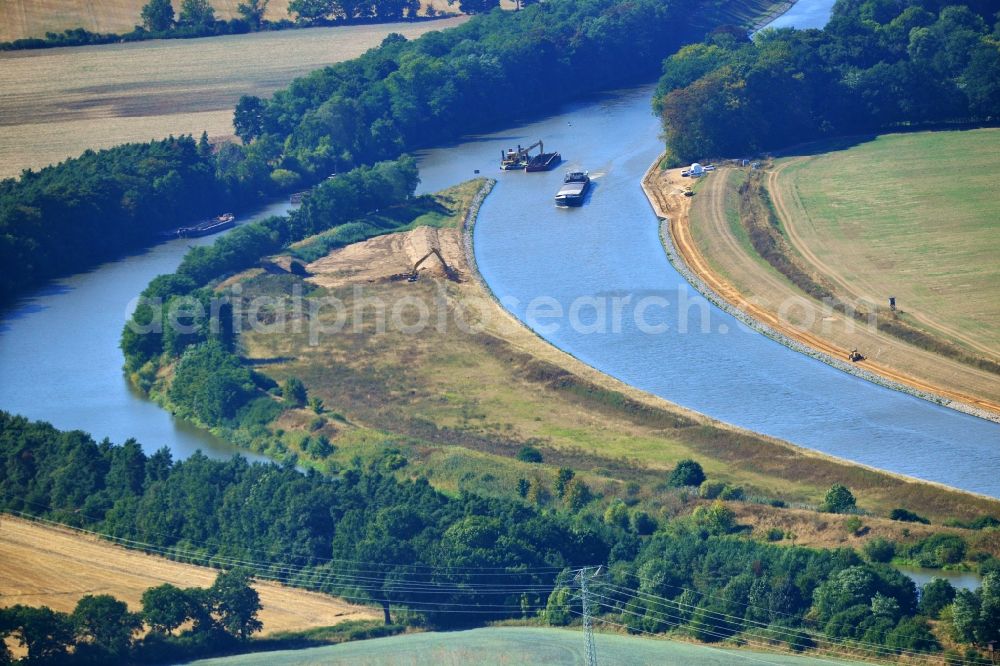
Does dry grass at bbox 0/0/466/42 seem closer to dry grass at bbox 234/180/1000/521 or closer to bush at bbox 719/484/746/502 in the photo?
dry grass at bbox 234/180/1000/521

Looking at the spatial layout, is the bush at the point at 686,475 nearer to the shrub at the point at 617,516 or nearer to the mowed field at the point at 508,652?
the shrub at the point at 617,516

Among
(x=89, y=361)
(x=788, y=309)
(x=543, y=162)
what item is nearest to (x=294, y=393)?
(x=89, y=361)

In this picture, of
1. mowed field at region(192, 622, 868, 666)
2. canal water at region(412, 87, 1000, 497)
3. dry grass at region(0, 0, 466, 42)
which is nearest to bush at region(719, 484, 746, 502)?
canal water at region(412, 87, 1000, 497)

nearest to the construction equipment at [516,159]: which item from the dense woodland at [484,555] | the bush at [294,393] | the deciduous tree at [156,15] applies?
the deciduous tree at [156,15]

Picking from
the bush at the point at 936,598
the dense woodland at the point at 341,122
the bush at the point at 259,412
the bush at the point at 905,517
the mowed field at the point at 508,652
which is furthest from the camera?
the dense woodland at the point at 341,122

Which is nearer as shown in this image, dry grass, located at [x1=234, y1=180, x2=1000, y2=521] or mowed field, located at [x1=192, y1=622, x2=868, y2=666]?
mowed field, located at [x1=192, y1=622, x2=868, y2=666]
